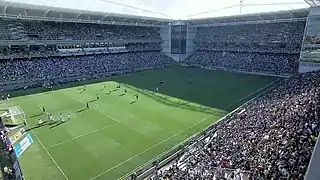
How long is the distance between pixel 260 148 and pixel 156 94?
21.7 m

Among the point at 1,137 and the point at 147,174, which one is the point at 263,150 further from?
the point at 1,137

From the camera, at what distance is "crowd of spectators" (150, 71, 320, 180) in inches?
442

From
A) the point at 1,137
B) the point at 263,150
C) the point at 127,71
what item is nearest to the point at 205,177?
the point at 263,150

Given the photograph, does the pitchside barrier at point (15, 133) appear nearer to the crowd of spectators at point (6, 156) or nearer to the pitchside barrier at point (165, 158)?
the crowd of spectators at point (6, 156)

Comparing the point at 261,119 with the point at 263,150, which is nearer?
the point at 263,150

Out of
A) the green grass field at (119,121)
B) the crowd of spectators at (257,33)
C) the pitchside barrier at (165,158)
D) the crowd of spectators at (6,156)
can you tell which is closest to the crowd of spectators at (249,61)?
the crowd of spectators at (257,33)

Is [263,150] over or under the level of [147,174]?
over

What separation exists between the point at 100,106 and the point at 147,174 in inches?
613

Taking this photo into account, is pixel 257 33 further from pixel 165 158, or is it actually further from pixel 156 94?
pixel 165 158

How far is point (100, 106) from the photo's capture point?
29.7m

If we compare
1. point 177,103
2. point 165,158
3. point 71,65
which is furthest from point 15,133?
point 71,65

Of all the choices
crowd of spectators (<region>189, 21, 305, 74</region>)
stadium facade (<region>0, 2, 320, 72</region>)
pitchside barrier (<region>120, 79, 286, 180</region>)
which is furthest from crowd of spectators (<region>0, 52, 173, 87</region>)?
pitchside barrier (<region>120, 79, 286, 180</region>)

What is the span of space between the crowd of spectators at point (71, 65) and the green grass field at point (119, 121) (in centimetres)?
628

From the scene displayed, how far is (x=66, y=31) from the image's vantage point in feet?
164
